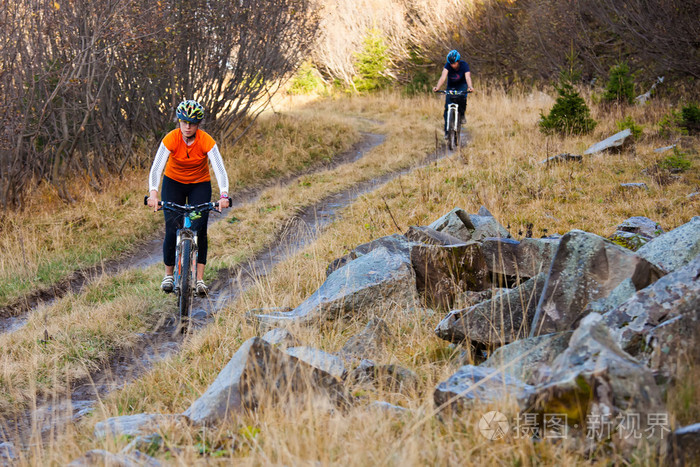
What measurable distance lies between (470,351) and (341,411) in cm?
110

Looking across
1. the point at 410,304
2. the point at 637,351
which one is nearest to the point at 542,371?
the point at 637,351

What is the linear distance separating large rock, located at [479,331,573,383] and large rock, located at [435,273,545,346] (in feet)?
1.25

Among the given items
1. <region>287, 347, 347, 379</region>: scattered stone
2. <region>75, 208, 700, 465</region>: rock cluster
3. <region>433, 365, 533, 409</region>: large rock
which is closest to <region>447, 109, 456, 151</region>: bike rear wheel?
<region>75, 208, 700, 465</region>: rock cluster

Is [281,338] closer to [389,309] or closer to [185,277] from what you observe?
[389,309]

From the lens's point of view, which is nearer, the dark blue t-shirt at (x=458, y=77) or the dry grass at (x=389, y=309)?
the dry grass at (x=389, y=309)

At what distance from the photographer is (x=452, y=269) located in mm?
5020

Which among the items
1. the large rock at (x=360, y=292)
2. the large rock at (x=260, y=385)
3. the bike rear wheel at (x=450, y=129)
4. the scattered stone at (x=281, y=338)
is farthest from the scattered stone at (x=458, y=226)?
the bike rear wheel at (x=450, y=129)

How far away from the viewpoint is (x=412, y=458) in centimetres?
235

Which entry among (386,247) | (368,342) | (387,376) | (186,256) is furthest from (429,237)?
(387,376)

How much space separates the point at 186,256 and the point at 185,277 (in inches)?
7.6

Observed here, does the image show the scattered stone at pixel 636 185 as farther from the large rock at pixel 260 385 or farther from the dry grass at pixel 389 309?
the large rock at pixel 260 385

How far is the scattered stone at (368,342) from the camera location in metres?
4.01

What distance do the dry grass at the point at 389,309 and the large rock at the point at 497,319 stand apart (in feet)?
0.52

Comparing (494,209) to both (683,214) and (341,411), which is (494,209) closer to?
(683,214)
